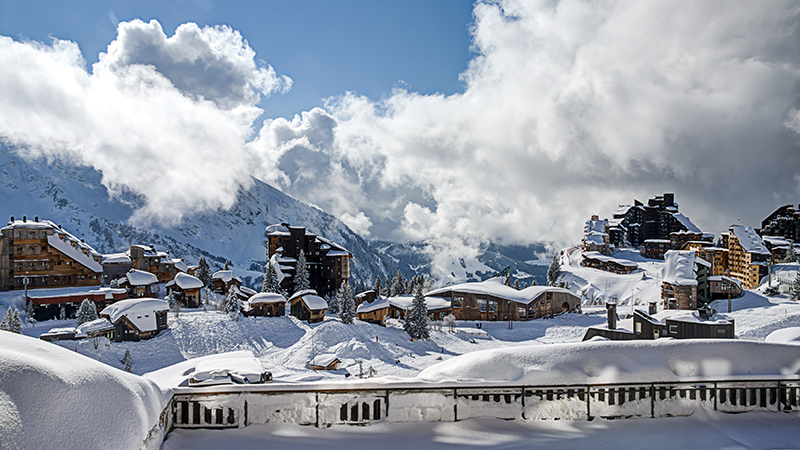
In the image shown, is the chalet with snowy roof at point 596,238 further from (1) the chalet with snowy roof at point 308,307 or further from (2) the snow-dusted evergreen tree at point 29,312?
(2) the snow-dusted evergreen tree at point 29,312

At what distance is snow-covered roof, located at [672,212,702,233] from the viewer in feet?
332

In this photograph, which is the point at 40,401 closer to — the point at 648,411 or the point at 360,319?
the point at 648,411

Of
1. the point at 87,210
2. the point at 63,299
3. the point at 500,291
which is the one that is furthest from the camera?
the point at 87,210

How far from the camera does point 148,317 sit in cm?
3102

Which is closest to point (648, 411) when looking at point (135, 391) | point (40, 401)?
point (135, 391)

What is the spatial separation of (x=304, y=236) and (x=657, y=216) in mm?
98363

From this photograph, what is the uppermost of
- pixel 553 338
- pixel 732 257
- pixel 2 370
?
pixel 732 257

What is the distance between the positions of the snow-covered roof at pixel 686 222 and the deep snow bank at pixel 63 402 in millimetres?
119767

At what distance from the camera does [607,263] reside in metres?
79.9

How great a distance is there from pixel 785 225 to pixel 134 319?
378 feet

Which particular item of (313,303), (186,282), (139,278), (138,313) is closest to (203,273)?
(186,282)

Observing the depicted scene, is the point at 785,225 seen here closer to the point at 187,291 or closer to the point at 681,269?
the point at 681,269

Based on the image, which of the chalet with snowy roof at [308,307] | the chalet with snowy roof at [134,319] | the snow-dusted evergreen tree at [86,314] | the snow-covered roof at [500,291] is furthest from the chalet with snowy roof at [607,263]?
the snow-dusted evergreen tree at [86,314]

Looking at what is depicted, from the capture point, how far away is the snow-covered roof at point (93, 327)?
28653mm
